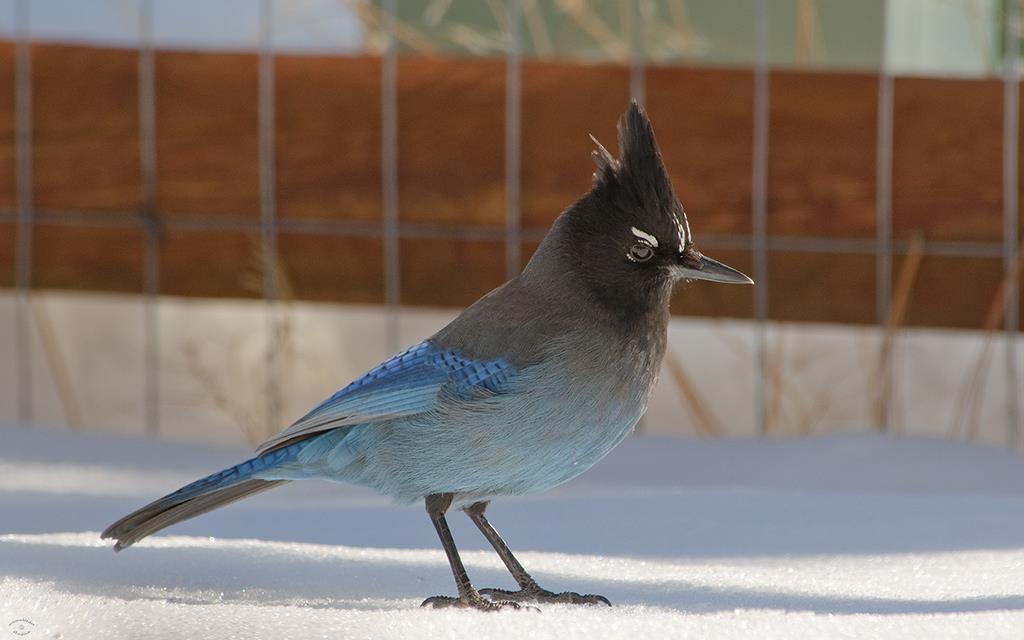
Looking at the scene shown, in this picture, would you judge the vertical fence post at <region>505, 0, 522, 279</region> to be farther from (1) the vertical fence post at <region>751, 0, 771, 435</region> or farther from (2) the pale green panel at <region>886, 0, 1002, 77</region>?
(2) the pale green panel at <region>886, 0, 1002, 77</region>

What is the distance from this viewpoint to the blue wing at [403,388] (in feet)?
6.84

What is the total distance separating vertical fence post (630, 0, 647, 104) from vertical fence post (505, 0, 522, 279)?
0.95 ft

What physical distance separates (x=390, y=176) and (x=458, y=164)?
178 millimetres

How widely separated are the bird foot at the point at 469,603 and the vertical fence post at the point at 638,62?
1.90 m

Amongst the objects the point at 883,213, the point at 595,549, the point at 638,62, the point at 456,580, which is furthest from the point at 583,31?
the point at 456,580

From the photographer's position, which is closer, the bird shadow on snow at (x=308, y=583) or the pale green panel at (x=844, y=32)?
the bird shadow on snow at (x=308, y=583)

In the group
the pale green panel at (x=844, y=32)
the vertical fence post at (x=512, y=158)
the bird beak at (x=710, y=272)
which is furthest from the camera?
the pale green panel at (x=844, y=32)

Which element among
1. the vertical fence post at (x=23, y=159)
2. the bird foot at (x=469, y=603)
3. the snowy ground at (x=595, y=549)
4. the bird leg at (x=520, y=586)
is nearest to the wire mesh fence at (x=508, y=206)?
the vertical fence post at (x=23, y=159)

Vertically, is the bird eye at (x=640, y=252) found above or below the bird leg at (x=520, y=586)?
above

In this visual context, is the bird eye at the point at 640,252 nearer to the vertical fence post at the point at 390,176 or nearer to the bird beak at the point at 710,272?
the bird beak at the point at 710,272

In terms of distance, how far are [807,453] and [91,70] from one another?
2.14m

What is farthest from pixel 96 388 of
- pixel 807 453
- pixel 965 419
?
pixel 965 419

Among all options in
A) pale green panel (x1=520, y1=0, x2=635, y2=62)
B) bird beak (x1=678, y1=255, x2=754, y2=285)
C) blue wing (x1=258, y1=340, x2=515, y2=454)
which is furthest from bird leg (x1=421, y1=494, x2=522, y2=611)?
pale green panel (x1=520, y1=0, x2=635, y2=62)

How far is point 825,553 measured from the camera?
2562 mm
